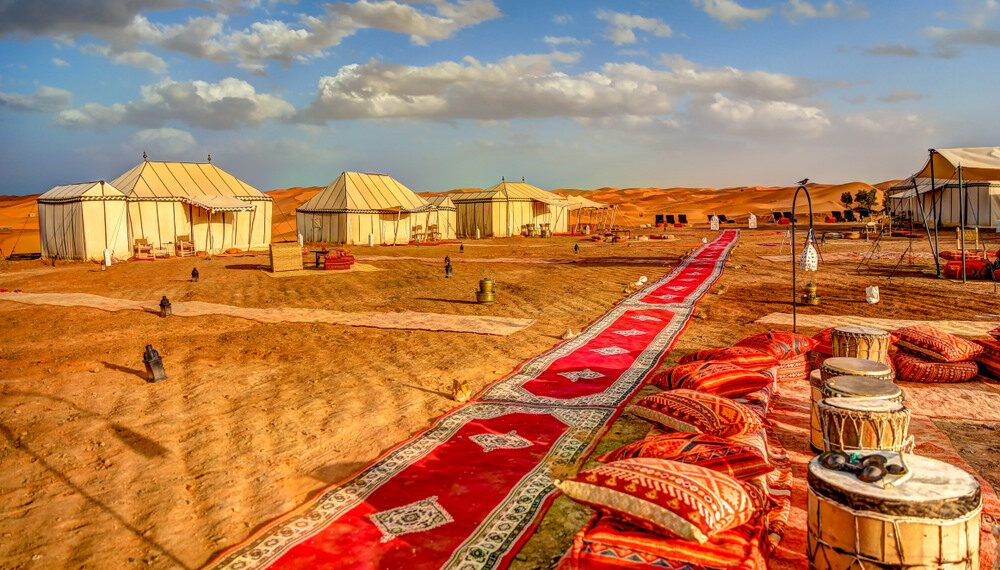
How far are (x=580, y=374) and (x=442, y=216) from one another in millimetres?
29394

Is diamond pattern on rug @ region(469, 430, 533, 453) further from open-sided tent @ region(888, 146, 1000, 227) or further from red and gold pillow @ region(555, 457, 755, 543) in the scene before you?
open-sided tent @ region(888, 146, 1000, 227)

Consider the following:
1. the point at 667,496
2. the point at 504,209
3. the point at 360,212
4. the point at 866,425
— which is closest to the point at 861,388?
the point at 866,425

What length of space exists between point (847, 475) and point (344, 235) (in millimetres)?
29727

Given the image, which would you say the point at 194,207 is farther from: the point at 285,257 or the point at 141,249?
the point at 285,257

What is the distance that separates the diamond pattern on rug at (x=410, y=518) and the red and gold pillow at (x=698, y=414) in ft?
5.99

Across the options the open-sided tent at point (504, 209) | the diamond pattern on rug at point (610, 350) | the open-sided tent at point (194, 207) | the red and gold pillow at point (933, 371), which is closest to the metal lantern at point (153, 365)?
the diamond pattern on rug at point (610, 350)

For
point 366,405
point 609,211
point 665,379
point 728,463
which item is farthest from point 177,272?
point 609,211

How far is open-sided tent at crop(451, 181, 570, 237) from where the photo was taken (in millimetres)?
38719

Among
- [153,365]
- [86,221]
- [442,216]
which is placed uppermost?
[442,216]

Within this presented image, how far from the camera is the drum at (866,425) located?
368 cm

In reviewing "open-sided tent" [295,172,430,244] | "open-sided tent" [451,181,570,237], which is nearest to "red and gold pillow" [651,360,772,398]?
"open-sided tent" [295,172,430,244]

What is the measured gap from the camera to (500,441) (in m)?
5.20

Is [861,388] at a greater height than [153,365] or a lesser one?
greater

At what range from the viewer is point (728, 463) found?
11.7ft
